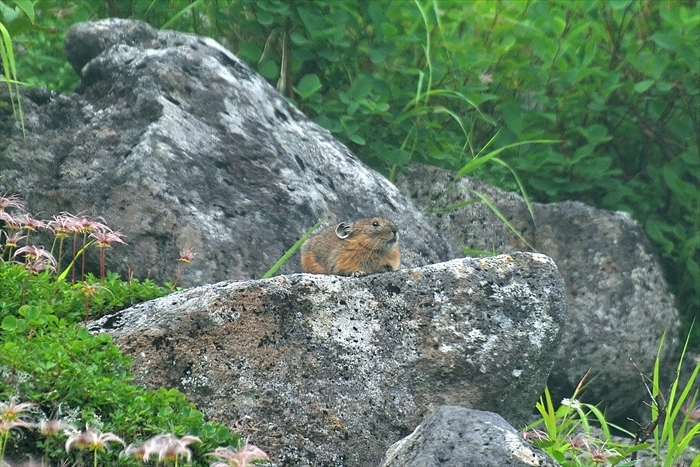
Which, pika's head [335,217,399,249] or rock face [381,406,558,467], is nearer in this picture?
rock face [381,406,558,467]

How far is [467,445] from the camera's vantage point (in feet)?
11.9

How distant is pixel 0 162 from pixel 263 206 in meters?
1.60

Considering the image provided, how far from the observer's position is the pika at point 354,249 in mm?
6020

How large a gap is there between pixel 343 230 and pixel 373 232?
207 millimetres

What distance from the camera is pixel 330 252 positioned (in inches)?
246

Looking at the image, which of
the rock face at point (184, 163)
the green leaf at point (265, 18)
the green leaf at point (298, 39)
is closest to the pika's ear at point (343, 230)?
the rock face at point (184, 163)

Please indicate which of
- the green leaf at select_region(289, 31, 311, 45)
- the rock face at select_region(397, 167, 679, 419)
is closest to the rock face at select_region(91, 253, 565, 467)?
the rock face at select_region(397, 167, 679, 419)

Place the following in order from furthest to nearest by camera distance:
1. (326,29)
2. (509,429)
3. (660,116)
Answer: (660,116), (326,29), (509,429)

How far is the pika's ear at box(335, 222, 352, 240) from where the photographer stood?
6.08 m

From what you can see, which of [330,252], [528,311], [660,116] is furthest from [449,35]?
[528,311]

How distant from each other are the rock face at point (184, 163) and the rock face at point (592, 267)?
32.4 inches

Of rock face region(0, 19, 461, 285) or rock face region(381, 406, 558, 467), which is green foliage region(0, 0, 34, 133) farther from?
rock face region(381, 406, 558, 467)

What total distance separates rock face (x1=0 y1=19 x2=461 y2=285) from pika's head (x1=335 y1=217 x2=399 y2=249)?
27cm

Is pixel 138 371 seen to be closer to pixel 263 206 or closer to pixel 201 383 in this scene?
pixel 201 383
